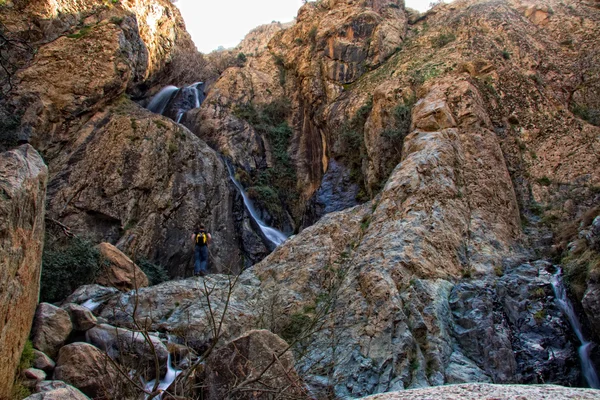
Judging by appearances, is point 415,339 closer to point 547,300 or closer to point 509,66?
point 547,300

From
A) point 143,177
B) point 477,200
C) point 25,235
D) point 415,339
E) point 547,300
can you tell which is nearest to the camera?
point 25,235

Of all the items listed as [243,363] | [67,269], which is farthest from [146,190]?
[243,363]

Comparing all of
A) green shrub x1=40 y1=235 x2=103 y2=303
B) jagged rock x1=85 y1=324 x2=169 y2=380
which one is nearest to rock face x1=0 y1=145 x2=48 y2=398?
jagged rock x1=85 y1=324 x2=169 y2=380

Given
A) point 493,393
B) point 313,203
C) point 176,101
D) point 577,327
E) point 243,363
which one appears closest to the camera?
point 493,393

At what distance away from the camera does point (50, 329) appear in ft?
29.1

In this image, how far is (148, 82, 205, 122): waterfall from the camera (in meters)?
27.4

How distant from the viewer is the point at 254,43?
2005 inches

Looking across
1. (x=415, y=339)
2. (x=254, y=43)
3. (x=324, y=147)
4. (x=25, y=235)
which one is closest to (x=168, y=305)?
(x=25, y=235)

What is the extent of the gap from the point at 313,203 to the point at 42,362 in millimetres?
13840

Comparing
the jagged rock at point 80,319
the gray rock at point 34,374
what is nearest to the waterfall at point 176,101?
the jagged rock at point 80,319

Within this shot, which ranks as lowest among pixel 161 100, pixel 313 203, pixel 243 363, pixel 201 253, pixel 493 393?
pixel 493 393

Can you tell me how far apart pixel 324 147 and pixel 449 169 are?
11.5m

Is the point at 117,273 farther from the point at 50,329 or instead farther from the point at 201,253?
the point at 50,329

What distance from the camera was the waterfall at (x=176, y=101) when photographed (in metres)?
27.4
